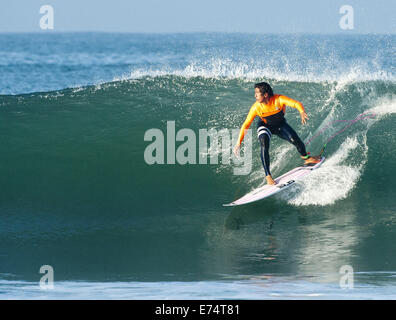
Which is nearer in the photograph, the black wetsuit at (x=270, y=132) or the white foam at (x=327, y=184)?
the black wetsuit at (x=270, y=132)

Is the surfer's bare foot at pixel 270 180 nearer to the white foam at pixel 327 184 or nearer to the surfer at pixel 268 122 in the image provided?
the surfer at pixel 268 122

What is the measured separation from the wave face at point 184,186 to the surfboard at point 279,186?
0.21 m

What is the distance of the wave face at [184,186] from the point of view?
7461mm

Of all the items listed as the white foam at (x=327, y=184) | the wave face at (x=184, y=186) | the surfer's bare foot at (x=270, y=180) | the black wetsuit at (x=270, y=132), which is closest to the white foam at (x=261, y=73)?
the wave face at (x=184, y=186)

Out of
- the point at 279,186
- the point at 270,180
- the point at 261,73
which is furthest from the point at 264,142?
the point at 261,73

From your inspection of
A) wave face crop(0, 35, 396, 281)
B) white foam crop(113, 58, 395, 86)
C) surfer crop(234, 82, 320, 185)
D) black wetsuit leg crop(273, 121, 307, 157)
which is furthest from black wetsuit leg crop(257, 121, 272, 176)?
white foam crop(113, 58, 395, 86)

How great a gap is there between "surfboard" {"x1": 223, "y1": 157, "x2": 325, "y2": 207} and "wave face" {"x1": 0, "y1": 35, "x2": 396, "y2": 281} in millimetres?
206

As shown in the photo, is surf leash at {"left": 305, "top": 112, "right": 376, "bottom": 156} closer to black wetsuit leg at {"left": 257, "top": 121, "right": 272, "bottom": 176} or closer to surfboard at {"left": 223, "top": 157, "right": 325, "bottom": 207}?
surfboard at {"left": 223, "top": 157, "right": 325, "bottom": 207}

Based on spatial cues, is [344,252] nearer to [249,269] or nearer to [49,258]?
[249,269]

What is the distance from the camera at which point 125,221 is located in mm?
8773

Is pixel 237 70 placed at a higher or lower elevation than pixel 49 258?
higher
